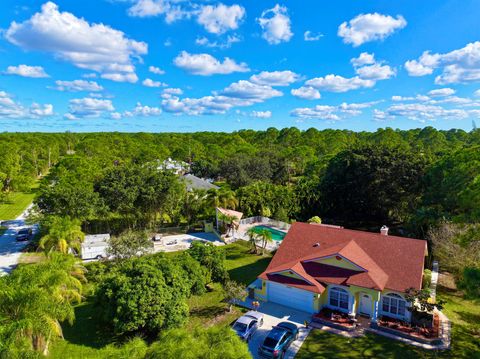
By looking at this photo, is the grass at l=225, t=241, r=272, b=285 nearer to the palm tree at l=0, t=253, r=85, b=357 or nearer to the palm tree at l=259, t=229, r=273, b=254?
the palm tree at l=259, t=229, r=273, b=254

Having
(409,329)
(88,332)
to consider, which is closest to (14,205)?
(88,332)

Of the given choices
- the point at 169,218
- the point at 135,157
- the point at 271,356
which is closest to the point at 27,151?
the point at 135,157

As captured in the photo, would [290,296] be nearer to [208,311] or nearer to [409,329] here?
[208,311]

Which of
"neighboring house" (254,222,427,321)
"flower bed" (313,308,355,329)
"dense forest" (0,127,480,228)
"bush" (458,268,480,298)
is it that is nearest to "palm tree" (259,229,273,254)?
"neighboring house" (254,222,427,321)

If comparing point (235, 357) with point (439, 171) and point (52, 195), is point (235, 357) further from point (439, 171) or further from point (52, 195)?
point (439, 171)

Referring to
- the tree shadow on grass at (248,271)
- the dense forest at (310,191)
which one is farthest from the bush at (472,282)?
the tree shadow on grass at (248,271)

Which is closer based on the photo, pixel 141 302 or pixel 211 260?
pixel 141 302
